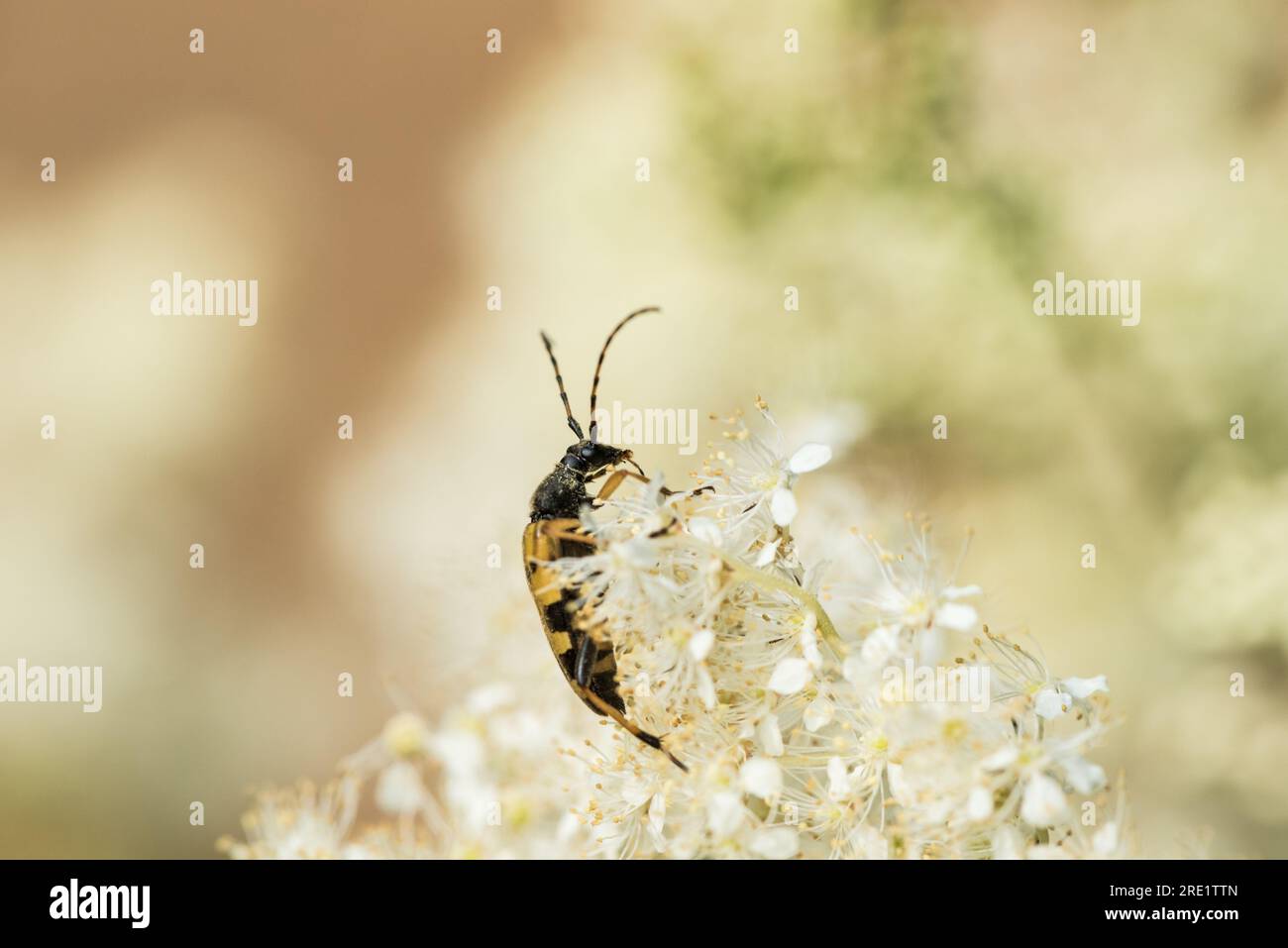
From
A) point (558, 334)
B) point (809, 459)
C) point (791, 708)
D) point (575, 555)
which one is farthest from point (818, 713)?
point (558, 334)

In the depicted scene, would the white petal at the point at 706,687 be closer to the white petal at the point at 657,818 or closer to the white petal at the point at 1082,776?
the white petal at the point at 657,818

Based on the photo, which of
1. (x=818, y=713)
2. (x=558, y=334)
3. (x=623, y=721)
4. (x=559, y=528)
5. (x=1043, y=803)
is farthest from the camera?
(x=558, y=334)

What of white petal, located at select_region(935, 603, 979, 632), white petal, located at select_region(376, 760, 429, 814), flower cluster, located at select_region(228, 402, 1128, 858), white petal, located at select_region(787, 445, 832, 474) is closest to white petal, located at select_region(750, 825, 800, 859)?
flower cluster, located at select_region(228, 402, 1128, 858)

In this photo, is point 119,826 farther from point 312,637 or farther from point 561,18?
point 561,18

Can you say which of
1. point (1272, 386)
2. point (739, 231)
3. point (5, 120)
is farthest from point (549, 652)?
point (5, 120)

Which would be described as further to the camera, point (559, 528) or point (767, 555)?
point (559, 528)

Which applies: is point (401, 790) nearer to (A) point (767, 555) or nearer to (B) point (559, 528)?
(B) point (559, 528)
